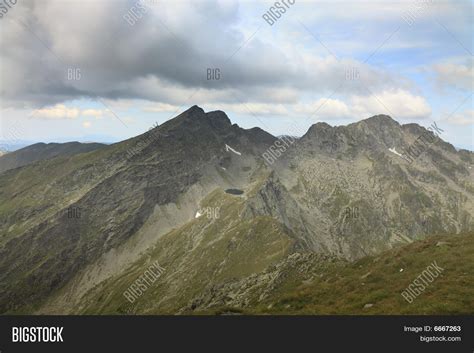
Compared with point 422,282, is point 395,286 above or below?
above

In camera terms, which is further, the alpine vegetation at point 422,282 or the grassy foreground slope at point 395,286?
the alpine vegetation at point 422,282

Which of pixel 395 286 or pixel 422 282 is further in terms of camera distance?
pixel 395 286

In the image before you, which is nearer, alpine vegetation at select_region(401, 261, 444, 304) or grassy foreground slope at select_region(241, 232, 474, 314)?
grassy foreground slope at select_region(241, 232, 474, 314)

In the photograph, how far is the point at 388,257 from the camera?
58.1m
